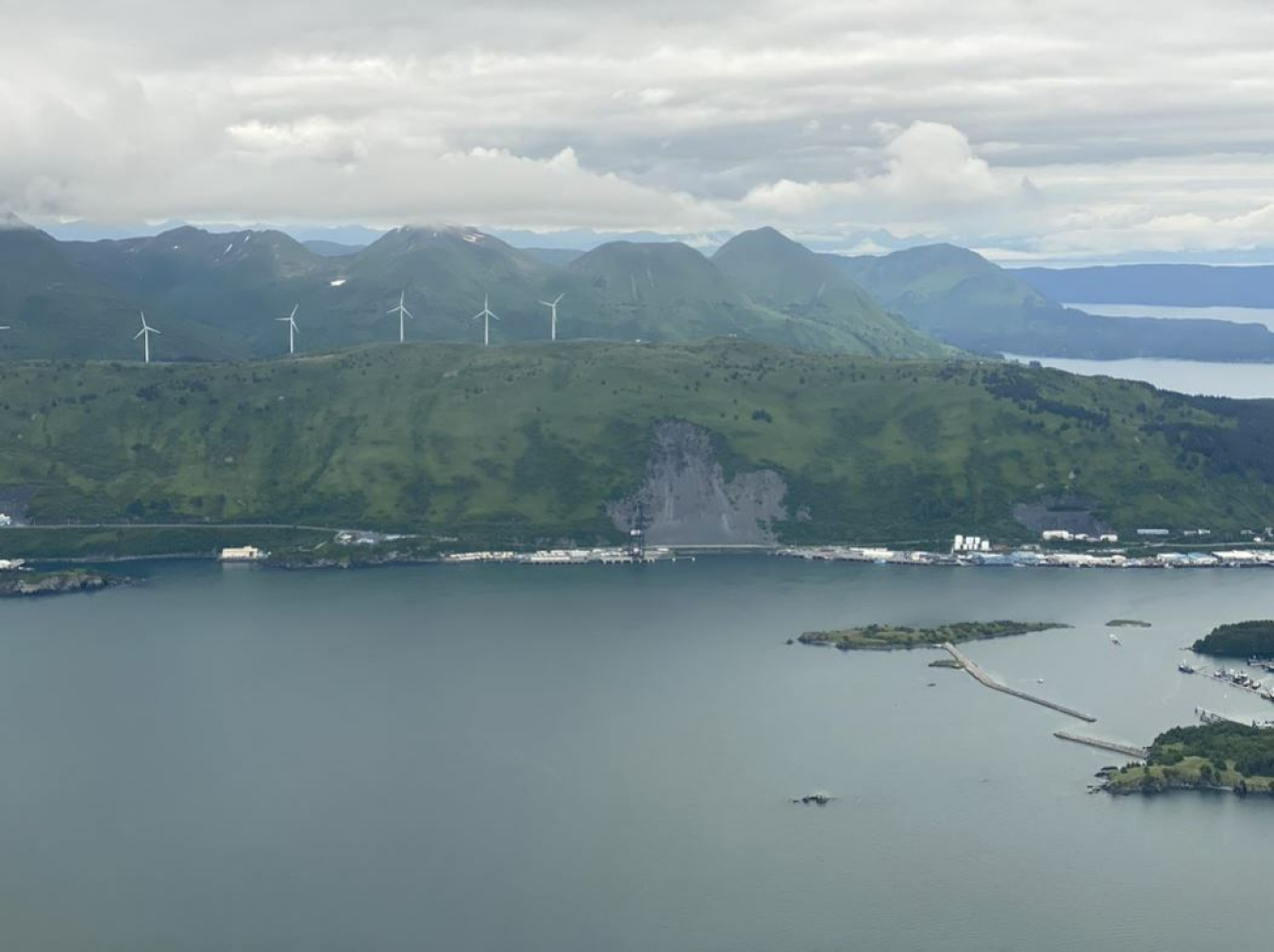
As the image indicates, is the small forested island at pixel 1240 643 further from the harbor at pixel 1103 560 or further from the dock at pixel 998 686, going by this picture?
the harbor at pixel 1103 560

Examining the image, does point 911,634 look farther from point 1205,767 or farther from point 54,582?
point 54,582

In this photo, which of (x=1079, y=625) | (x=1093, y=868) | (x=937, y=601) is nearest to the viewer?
(x=1093, y=868)

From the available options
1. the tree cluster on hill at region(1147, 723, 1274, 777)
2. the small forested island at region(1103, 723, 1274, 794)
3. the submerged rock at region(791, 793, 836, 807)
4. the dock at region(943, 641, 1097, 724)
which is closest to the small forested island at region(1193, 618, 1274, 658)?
the dock at region(943, 641, 1097, 724)

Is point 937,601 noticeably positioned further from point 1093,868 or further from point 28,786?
point 28,786

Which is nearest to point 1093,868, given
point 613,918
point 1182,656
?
point 613,918

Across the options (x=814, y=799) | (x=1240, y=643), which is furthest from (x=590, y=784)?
(x=1240, y=643)

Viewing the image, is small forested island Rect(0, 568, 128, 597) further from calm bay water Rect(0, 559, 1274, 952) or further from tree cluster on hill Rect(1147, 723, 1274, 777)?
tree cluster on hill Rect(1147, 723, 1274, 777)
